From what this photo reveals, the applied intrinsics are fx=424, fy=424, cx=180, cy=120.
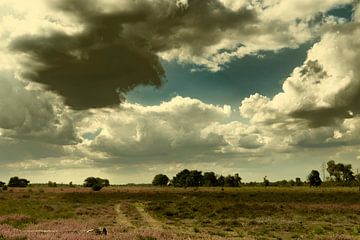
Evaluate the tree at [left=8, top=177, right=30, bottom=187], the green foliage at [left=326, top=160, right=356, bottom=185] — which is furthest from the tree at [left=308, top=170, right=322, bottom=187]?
the tree at [left=8, top=177, right=30, bottom=187]

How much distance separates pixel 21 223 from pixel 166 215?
1697 centimetres

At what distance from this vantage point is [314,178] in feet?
596

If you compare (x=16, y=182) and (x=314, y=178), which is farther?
(x=16, y=182)

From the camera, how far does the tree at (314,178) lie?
596ft

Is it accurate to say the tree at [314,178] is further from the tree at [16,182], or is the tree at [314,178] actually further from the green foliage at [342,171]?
the tree at [16,182]

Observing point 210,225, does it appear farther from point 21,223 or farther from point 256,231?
point 21,223

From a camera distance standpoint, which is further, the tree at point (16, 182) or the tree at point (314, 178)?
the tree at point (16, 182)

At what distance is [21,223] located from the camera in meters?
32.2

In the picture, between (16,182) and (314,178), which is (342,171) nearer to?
(314,178)

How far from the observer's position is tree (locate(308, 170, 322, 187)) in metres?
182

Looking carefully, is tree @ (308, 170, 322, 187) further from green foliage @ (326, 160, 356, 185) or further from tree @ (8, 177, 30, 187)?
Answer: tree @ (8, 177, 30, 187)

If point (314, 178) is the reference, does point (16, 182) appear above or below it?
below

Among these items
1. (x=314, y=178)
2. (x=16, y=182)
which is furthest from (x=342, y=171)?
(x=16, y=182)

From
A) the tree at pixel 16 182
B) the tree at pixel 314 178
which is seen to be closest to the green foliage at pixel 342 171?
the tree at pixel 314 178
